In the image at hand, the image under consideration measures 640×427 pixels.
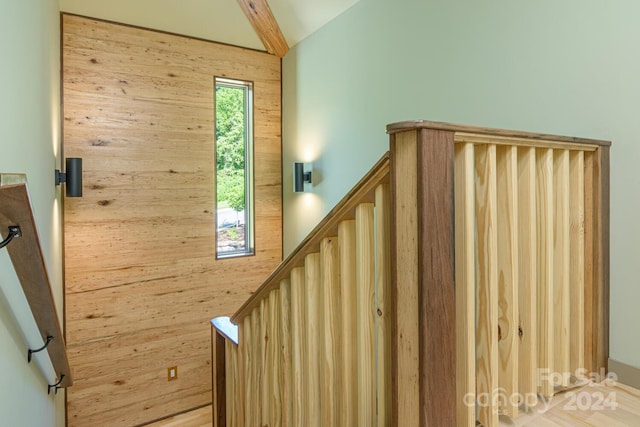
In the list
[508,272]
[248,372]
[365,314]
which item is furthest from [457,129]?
[248,372]

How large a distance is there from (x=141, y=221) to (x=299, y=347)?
235 centimetres

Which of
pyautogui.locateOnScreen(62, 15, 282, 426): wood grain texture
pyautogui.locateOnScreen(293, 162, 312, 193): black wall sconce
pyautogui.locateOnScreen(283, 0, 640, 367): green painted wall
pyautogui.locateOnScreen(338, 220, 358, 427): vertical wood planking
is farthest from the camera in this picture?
pyautogui.locateOnScreen(293, 162, 312, 193): black wall sconce

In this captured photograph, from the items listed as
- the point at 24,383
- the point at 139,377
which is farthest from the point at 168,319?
the point at 24,383

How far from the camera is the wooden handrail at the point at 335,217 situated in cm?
110

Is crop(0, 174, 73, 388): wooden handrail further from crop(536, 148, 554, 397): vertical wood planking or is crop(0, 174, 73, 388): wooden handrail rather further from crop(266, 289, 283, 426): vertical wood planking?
crop(536, 148, 554, 397): vertical wood planking

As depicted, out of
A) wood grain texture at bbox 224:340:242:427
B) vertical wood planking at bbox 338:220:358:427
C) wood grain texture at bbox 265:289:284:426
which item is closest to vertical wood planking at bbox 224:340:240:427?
wood grain texture at bbox 224:340:242:427

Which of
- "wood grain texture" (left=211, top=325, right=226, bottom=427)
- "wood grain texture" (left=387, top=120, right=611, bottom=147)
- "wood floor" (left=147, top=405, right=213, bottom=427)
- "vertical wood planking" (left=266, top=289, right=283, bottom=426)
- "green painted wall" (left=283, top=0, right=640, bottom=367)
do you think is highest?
"green painted wall" (left=283, top=0, right=640, bottom=367)

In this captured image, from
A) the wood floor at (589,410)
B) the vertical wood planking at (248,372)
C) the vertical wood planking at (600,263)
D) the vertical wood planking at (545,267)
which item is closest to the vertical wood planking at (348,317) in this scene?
the wood floor at (589,410)

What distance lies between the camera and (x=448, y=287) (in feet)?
3.19

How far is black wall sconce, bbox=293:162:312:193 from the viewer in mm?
3693

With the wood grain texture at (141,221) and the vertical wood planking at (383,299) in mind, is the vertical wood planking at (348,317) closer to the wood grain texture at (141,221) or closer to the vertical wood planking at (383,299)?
the vertical wood planking at (383,299)

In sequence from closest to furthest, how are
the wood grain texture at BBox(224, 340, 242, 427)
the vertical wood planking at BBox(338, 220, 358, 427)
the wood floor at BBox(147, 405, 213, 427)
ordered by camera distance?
1. the vertical wood planking at BBox(338, 220, 358, 427)
2. the wood grain texture at BBox(224, 340, 242, 427)
3. the wood floor at BBox(147, 405, 213, 427)

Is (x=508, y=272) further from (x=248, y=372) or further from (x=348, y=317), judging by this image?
(x=248, y=372)

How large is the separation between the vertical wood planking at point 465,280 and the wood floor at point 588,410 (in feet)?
0.93
